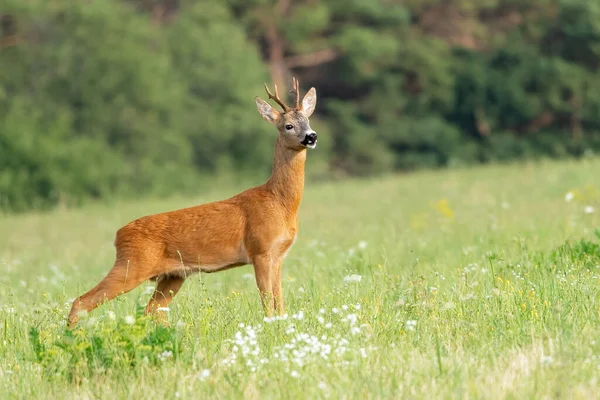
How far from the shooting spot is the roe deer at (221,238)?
781 cm

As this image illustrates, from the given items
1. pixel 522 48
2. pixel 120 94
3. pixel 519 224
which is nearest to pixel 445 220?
pixel 519 224

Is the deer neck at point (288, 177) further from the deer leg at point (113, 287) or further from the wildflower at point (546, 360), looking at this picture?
the wildflower at point (546, 360)

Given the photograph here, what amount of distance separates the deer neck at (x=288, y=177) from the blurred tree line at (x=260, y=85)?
2512 cm

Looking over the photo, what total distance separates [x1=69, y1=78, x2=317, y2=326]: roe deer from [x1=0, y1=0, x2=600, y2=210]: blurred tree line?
2520cm

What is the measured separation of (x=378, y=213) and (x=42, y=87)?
19517 mm

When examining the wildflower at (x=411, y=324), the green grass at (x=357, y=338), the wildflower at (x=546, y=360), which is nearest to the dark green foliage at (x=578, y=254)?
the green grass at (x=357, y=338)

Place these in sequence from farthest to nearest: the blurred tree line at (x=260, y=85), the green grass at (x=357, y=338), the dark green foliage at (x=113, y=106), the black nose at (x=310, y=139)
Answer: the blurred tree line at (x=260, y=85), the dark green foliage at (x=113, y=106), the black nose at (x=310, y=139), the green grass at (x=357, y=338)

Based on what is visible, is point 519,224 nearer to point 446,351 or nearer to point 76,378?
point 446,351

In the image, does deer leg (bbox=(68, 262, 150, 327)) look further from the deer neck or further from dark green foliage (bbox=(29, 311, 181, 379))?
dark green foliage (bbox=(29, 311, 181, 379))

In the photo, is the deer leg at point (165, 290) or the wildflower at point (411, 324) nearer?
the wildflower at point (411, 324)

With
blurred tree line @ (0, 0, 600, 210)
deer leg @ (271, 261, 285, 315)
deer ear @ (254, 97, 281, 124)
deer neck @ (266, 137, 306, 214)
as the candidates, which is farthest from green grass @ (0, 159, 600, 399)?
blurred tree line @ (0, 0, 600, 210)

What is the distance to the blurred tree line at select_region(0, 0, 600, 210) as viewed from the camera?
118 ft

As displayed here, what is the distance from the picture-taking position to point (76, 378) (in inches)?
237

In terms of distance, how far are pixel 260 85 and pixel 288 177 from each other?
3252cm
